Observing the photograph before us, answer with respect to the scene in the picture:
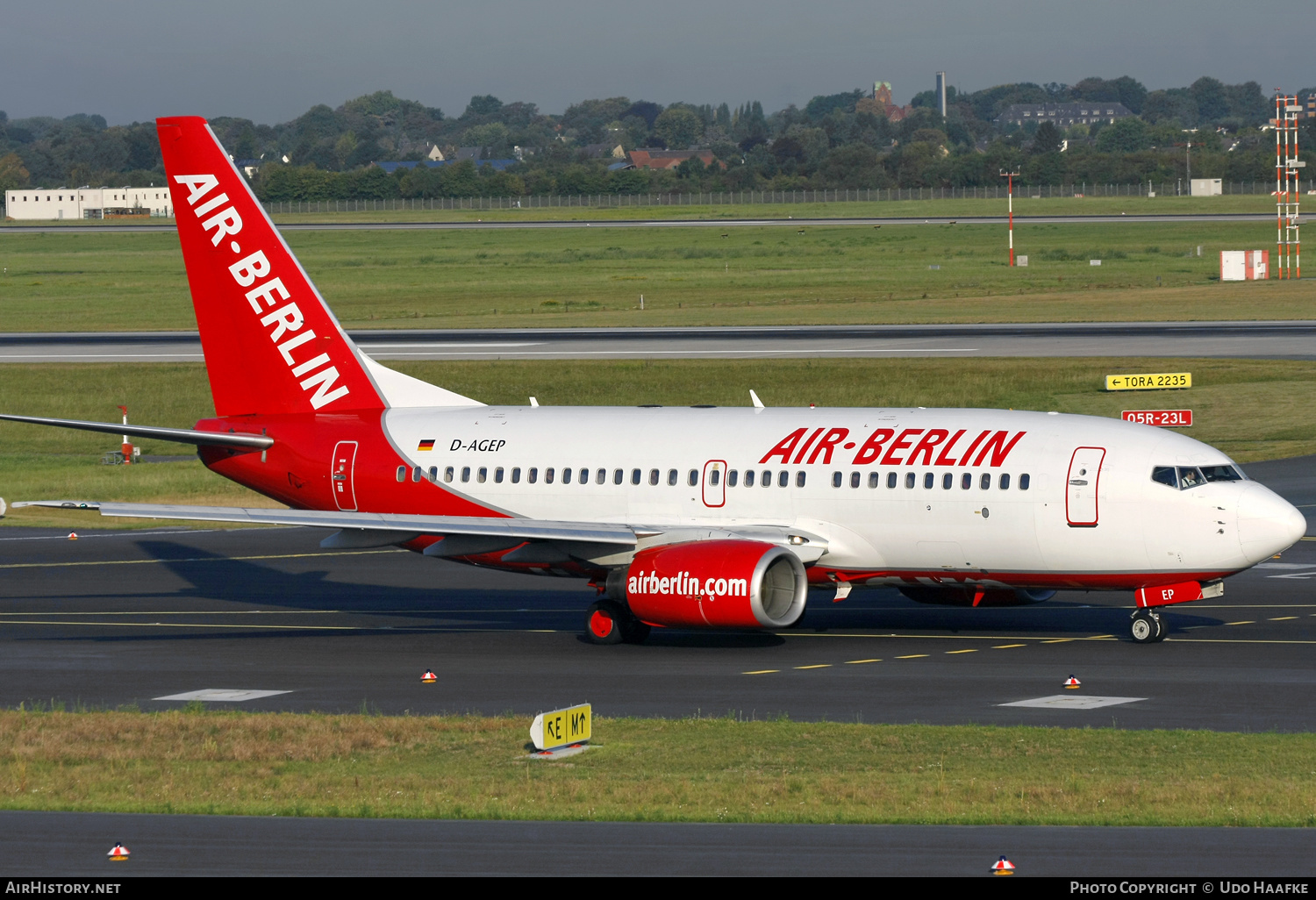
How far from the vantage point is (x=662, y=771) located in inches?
960

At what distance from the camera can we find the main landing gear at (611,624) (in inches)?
1490

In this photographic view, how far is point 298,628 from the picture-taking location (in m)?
40.8

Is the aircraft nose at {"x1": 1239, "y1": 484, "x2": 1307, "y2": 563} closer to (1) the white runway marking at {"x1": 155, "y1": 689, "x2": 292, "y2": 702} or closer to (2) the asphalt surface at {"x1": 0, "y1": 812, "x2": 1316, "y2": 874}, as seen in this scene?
(2) the asphalt surface at {"x1": 0, "y1": 812, "x2": 1316, "y2": 874}

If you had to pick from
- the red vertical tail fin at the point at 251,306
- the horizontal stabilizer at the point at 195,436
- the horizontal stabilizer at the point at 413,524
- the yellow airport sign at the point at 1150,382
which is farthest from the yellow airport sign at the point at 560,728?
the yellow airport sign at the point at 1150,382

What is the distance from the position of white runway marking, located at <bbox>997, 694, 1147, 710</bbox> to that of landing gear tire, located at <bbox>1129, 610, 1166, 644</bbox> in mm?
6267

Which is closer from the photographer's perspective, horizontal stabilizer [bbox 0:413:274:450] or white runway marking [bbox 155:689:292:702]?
white runway marking [bbox 155:689:292:702]

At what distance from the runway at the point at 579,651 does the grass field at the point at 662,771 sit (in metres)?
2.30

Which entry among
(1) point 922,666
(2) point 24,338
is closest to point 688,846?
(1) point 922,666

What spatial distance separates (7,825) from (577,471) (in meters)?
19.7

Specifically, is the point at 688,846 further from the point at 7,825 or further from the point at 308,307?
the point at 308,307

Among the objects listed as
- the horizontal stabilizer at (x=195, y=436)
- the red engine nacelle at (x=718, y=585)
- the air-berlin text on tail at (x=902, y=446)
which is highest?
the horizontal stabilizer at (x=195, y=436)

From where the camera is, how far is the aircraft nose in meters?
34.5

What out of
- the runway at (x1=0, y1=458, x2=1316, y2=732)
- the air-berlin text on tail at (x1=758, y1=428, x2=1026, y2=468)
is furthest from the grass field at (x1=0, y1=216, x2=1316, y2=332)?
the air-berlin text on tail at (x1=758, y1=428, x2=1026, y2=468)

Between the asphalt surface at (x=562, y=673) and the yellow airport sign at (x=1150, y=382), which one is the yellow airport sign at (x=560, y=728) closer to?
the asphalt surface at (x=562, y=673)
